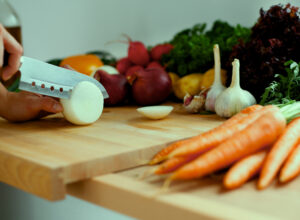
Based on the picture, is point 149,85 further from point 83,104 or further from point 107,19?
point 107,19

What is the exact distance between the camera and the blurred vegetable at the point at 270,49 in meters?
1.24

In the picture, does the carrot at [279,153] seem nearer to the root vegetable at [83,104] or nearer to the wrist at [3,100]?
the root vegetable at [83,104]

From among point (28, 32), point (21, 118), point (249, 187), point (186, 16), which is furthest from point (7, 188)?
point (186, 16)

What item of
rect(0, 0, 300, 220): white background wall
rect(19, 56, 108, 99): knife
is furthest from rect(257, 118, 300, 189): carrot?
rect(0, 0, 300, 220): white background wall

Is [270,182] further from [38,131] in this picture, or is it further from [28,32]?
[28,32]

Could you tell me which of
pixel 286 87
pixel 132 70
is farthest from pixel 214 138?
pixel 132 70

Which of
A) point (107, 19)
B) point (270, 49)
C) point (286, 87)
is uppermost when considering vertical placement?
point (107, 19)

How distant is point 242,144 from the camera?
28.8 inches

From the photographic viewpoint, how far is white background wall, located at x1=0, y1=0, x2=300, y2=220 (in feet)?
7.21

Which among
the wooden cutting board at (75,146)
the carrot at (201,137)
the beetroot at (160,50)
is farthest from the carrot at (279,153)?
the beetroot at (160,50)

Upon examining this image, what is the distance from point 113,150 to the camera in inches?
32.3

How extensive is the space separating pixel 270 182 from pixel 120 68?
49.2 inches

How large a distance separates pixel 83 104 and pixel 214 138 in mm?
433

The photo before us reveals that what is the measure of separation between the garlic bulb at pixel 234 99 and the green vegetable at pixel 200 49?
33 centimetres
